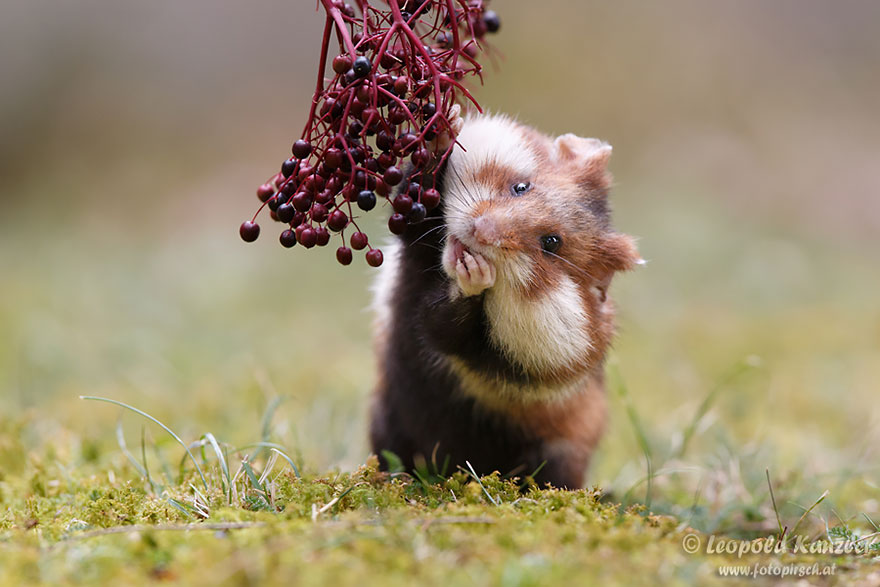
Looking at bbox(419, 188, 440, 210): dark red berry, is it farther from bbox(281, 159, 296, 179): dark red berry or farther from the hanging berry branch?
bbox(281, 159, 296, 179): dark red berry

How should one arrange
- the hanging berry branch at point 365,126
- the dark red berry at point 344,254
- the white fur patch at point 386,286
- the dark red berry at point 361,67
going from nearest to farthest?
the dark red berry at point 361,67
the hanging berry branch at point 365,126
the dark red berry at point 344,254
the white fur patch at point 386,286

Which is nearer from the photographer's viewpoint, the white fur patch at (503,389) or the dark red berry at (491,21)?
the white fur patch at (503,389)

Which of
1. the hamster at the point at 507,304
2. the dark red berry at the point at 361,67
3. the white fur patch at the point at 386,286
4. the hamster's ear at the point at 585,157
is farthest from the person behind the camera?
the white fur patch at the point at 386,286

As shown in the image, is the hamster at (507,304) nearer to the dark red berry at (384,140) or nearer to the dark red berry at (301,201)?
the dark red berry at (384,140)

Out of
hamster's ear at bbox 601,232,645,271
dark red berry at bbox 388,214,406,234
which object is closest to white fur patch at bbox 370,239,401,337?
dark red berry at bbox 388,214,406,234

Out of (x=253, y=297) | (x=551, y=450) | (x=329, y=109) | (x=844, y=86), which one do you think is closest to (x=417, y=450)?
(x=551, y=450)

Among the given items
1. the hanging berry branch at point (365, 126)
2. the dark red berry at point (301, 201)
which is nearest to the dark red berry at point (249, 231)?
the hanging berry branch at point (365, 126)

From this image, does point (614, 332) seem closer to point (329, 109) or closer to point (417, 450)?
point (417, 450)
